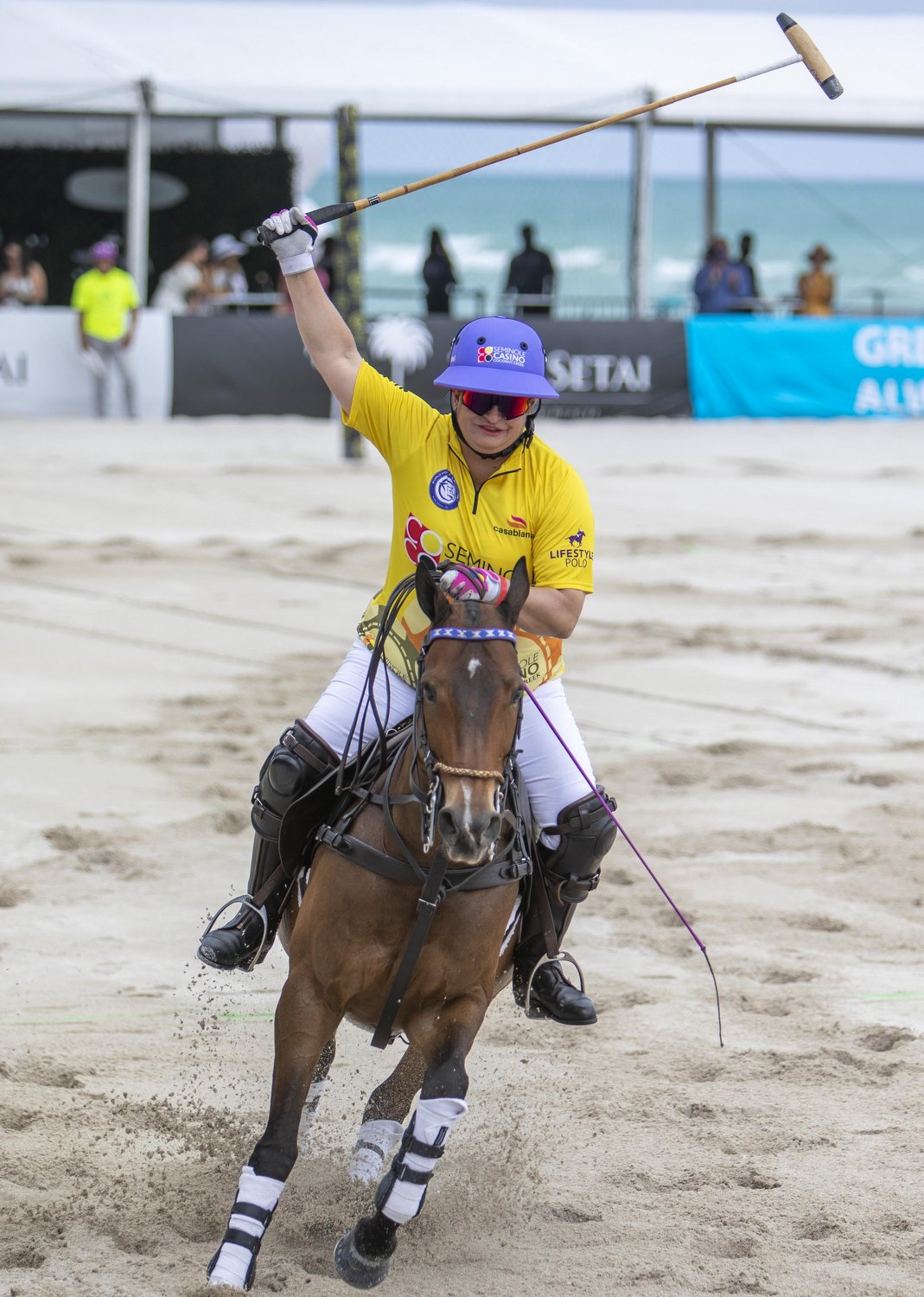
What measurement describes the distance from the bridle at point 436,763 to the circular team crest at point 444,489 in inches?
22.5

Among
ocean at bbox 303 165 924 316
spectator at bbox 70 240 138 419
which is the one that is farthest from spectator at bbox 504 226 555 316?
ocean at bbox 303 165 924 316

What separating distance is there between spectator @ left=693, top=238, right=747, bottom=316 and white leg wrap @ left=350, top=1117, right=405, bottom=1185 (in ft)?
68.1

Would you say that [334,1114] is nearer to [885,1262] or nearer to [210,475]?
[885,1262]

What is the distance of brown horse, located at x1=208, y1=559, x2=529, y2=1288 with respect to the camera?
4129 millimetres

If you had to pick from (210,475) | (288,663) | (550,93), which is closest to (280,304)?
(550,93)

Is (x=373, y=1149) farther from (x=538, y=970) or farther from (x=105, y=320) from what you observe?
(x=105, y=320)

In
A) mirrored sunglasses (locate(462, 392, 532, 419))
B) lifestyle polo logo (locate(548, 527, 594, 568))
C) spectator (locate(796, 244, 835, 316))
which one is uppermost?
spectator (locate(796, 244, 835, 316))

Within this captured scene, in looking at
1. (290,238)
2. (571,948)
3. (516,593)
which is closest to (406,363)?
(571,948)

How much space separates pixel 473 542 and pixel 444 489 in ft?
0.53

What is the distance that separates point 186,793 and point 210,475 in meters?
10.2

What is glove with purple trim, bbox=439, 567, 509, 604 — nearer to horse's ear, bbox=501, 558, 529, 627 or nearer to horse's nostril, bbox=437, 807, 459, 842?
horse's ear, bbox=501, 558, 529, 627

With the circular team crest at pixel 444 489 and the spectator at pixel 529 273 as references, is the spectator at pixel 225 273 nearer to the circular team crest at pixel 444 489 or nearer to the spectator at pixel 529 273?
the spectator at pixel 529 273

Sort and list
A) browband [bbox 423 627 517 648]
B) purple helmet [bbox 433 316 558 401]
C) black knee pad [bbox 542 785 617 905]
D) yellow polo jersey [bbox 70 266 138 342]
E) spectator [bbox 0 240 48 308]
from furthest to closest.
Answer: spectator [bbox 0 240 48 308] → yellow polo jersey [bbox 70 266 138 342] → black knee pad [bbox 542 785 617 905] → purple helmet [bbox 433 316 558 401] → browband [bbox 423 627 517 648]

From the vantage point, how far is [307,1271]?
4.38 meters
